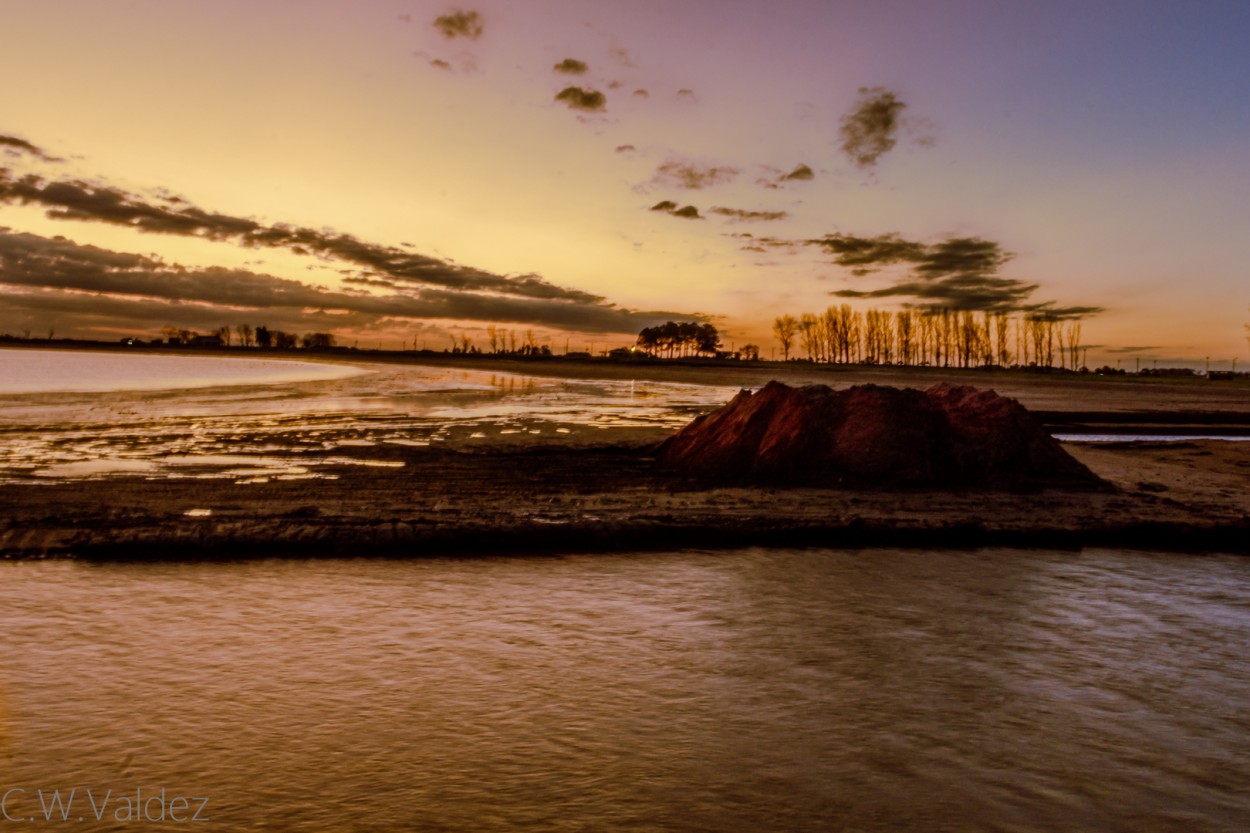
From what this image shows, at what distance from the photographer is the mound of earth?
445 inches

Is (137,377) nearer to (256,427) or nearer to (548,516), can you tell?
(256,427)

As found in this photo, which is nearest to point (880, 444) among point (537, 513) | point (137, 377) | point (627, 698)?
point (537, 513)

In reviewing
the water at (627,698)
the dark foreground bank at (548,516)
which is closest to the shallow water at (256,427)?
the dark foreground bank at (548,516)

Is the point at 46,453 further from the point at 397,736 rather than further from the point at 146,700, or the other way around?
the point at 397,736

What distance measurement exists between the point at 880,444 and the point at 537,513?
574cm

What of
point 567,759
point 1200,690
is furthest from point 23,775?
point 1200,690

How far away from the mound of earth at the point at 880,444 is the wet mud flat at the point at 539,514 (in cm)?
59

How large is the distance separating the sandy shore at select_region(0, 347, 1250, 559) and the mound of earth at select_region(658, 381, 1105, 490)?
0.71 m

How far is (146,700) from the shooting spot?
372cm

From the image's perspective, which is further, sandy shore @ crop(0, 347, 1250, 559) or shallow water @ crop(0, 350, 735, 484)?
shallow water @ crop(0, 350, 735, 484)

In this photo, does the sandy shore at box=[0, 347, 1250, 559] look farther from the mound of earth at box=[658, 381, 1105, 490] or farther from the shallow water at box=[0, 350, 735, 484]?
the shallow water at box=[0, 350, 735, 484]

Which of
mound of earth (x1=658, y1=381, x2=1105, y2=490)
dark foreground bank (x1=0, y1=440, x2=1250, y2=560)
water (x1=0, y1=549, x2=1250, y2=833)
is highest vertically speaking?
mound of earth (x1=658, y1=381, x2=1105, y2=490)

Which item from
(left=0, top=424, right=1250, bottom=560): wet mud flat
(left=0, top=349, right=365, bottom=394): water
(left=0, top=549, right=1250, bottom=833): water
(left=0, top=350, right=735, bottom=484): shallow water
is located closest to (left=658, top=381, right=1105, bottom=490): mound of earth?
(left=0, top=424, right=1250, bottom=560): wet mud flat

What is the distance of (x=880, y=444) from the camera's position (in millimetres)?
11609
